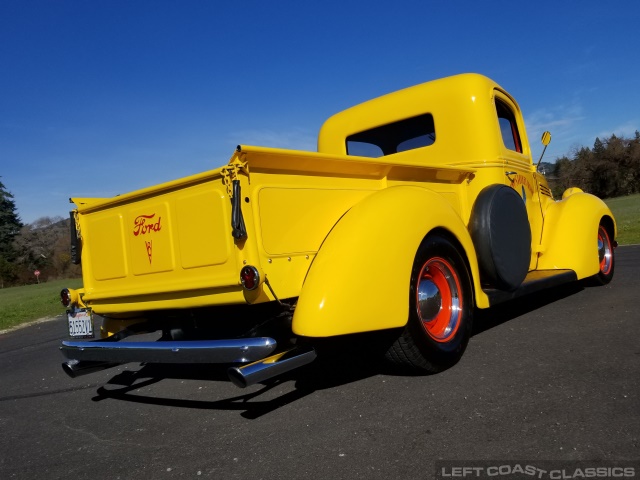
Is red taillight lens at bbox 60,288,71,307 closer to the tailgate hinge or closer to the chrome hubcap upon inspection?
the tailgate hinge

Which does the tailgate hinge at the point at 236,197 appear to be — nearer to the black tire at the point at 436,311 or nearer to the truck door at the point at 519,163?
the black tire at the point at 436,311

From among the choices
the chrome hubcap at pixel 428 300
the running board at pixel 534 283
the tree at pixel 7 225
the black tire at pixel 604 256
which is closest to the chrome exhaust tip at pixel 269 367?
the chrome hubcap at pixel 428 300

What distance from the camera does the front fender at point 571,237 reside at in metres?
5.43

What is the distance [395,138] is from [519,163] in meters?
1.30

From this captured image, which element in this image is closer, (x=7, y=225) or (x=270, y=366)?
(x=270, y=366)

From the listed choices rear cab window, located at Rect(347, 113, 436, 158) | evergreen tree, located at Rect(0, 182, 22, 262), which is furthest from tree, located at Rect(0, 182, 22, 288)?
rear cab window, located at Rect(347, 113, 436, 158)

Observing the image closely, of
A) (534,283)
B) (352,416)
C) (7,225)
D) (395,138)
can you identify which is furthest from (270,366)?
(7,225)

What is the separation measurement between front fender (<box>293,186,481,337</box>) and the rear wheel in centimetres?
405

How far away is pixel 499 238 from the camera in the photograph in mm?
4246

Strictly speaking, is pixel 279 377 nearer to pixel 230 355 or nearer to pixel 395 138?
pixel 230 355

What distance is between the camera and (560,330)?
176 inches

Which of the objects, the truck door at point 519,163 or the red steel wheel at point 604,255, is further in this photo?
the red steel wheel at point 604,255

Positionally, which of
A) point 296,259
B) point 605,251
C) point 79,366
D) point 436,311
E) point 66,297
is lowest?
point 79,366

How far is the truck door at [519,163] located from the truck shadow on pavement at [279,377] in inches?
41.5
